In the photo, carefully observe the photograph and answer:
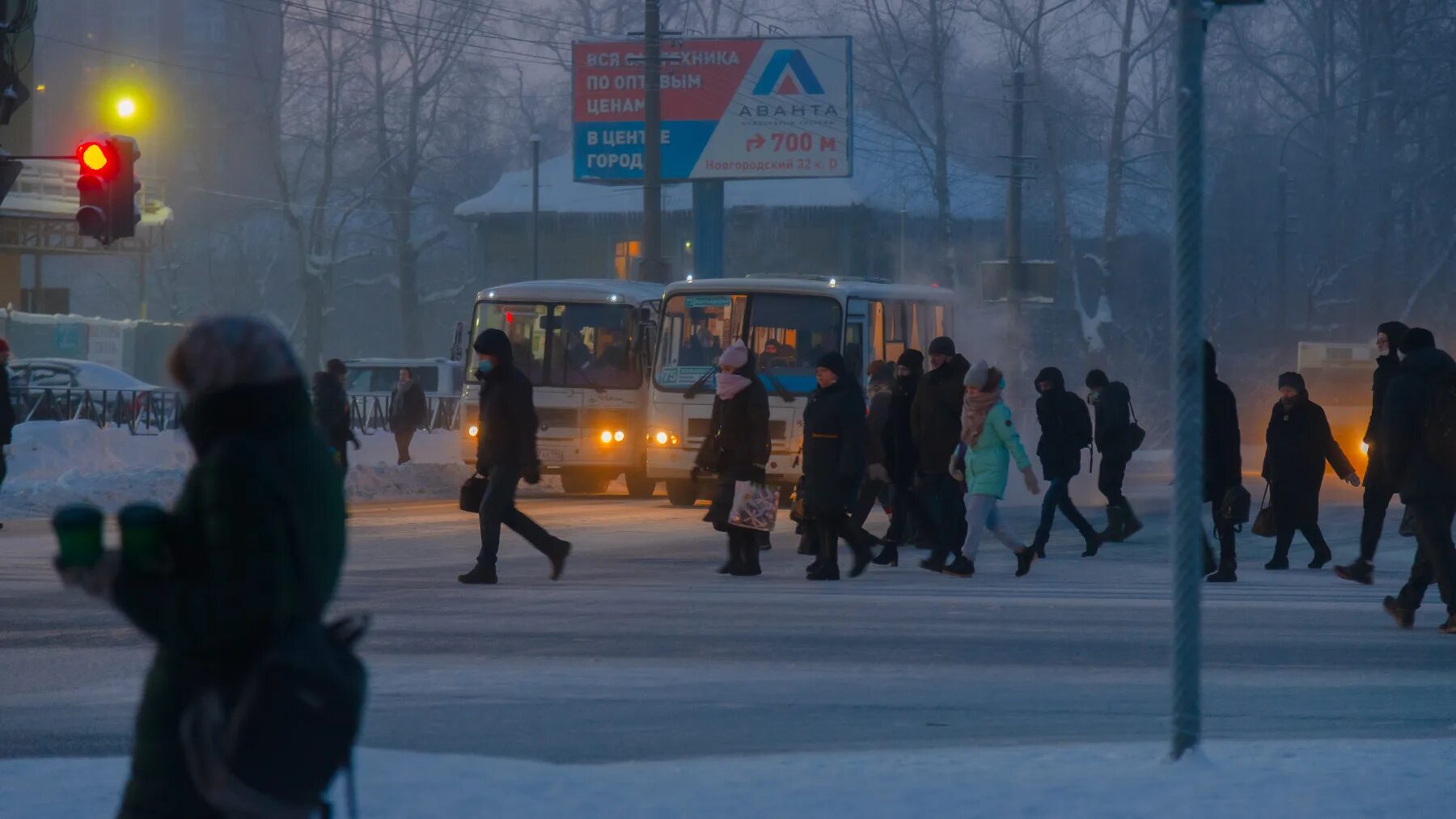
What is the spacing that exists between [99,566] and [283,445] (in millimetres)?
408

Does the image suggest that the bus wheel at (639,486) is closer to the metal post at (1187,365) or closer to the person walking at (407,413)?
the person walking at (407,413)

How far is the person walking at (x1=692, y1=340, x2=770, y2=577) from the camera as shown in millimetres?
14445

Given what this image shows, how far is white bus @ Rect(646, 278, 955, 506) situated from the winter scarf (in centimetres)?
926

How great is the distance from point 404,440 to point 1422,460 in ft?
70.9

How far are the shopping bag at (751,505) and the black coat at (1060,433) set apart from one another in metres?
3.08

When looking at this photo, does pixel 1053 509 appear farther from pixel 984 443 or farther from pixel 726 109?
pixel 726 109

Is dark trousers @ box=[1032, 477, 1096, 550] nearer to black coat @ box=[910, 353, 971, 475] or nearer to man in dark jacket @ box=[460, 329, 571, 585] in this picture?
black coat @ box=[910, 353, 971, 475]

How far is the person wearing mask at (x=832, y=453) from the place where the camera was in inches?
552

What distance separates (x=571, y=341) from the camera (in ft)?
86.5

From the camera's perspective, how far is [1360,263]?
55625 mm

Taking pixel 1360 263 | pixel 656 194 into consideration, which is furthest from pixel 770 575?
pixel 1360 263

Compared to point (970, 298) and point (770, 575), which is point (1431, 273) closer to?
point (970, 298)

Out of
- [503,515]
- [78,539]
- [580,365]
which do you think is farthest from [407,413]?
[78,539]

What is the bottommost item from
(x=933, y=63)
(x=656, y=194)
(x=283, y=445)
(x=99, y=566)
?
(x=99, y=566)
